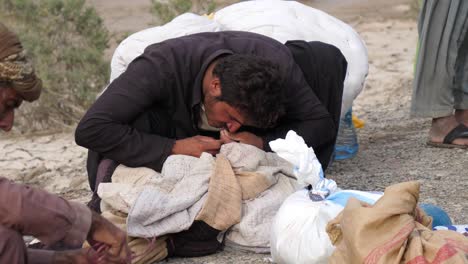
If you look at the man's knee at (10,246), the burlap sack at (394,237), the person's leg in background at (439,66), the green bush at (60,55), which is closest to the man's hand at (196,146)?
the burlap sack at (394,237)

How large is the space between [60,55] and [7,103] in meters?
5.70

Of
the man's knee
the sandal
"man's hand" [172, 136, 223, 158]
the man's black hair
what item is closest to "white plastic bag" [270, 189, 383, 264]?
the man's black hair

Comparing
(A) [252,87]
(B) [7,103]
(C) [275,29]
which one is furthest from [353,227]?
(C) [275,29]

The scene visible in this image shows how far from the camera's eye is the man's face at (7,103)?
293 cm

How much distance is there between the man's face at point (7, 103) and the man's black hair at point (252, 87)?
110 centimetres

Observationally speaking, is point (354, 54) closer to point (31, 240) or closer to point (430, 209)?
point (430, 209)

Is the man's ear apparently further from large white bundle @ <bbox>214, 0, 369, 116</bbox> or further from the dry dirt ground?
large white bundle @ <bbox>214, 0, 369, 116</bbox>

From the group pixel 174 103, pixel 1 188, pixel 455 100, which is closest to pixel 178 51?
pixel 174 103

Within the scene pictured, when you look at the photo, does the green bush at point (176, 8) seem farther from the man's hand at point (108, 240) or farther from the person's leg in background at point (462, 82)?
the man's hand at point (108, 240)

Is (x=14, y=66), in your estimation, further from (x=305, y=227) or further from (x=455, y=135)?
(x=455, y=135)

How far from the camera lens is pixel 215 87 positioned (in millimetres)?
3953

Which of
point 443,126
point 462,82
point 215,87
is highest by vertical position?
point 215,87

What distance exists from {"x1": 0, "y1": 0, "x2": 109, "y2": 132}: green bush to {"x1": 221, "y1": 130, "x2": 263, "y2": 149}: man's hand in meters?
4.36

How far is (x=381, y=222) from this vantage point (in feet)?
9.94
